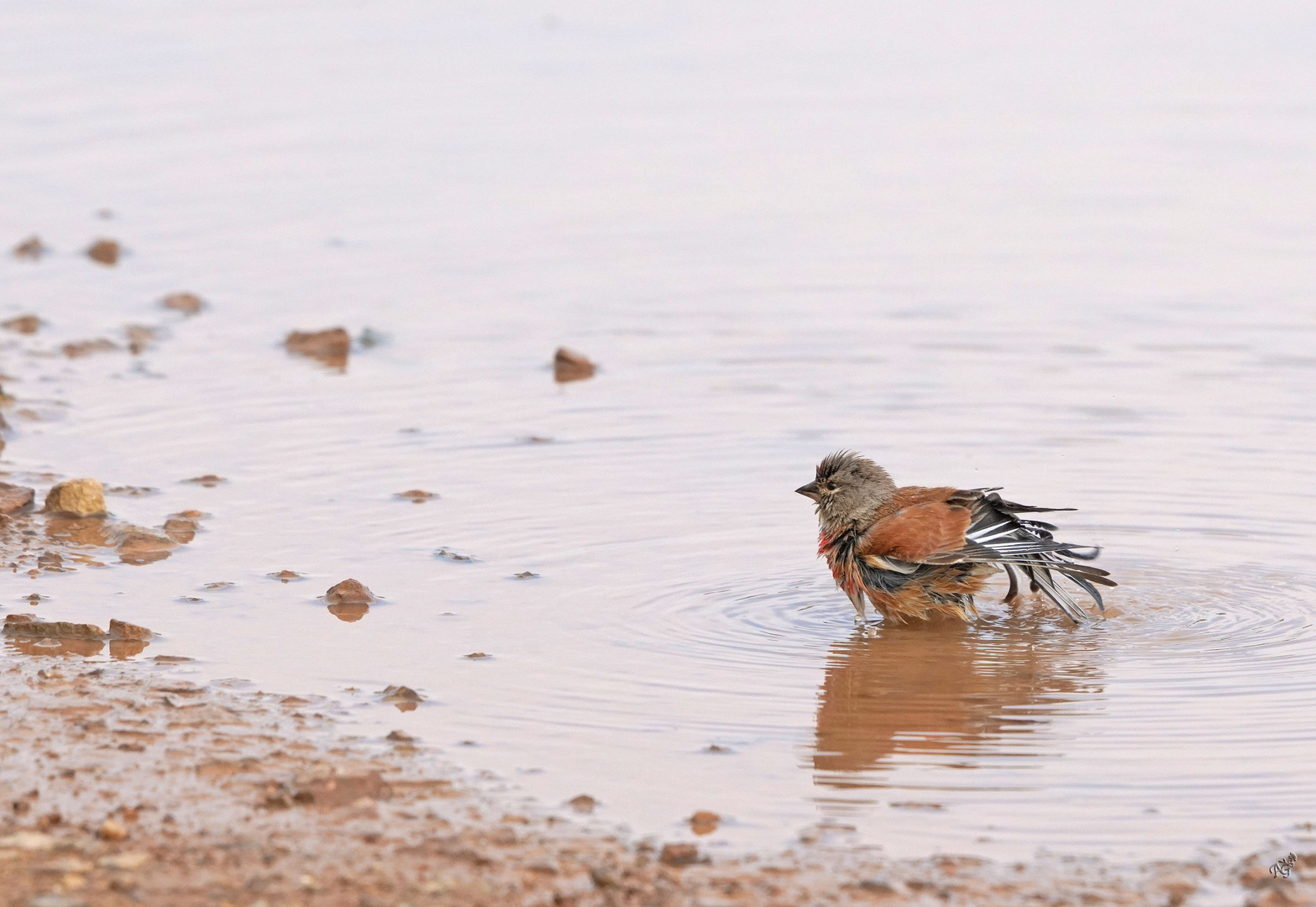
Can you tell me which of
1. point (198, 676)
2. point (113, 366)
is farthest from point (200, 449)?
point (198, 676)

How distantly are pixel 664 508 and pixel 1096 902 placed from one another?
4.70 meters

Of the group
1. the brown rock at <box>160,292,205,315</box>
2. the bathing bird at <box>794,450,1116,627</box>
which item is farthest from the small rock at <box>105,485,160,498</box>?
the brown rock at <box>160,292,205,315</box>

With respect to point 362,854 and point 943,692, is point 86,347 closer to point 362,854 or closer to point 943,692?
point 943,692

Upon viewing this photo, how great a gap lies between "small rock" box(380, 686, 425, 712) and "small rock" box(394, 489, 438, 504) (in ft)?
9.48

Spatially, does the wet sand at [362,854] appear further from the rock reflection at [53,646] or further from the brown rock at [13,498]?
the brown rock at [13,498]

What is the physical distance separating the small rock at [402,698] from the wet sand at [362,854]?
17.7 inches

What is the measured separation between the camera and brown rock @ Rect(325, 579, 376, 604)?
7973mm

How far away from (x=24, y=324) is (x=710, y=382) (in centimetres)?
517

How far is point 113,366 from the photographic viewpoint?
40.6ft

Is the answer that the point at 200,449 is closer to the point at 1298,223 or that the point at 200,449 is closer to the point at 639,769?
the point at 639,769

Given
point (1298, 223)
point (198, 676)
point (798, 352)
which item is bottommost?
point (198, 676)

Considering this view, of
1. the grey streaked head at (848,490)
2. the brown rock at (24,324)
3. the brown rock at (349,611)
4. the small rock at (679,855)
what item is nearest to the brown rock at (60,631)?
the brown rock at (349,611)

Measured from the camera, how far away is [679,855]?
5359mm
